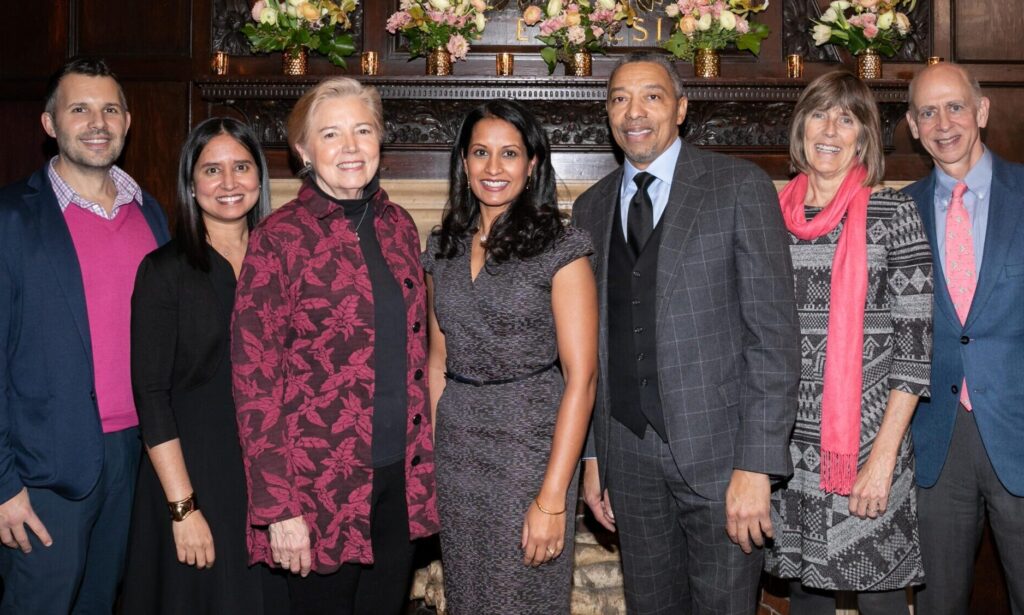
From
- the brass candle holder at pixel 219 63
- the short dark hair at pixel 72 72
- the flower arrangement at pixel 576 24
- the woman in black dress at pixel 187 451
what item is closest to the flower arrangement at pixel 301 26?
the brass candle holder at pixel 219 63

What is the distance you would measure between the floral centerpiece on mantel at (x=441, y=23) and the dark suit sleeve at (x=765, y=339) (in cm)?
172

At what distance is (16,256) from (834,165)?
91.4 inches

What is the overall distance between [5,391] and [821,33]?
327 centimetres

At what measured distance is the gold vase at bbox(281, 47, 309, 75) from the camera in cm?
332

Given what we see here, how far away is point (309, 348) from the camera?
6.17 ft

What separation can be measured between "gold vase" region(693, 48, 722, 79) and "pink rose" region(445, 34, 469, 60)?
976 mm

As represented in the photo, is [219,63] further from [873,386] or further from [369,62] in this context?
[873,386]

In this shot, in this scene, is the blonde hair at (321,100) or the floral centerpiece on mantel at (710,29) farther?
the floral centerpiece on mantel at (710,29)

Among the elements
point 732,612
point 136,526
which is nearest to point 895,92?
point 732,612

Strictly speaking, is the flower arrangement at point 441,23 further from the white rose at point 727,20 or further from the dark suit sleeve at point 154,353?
the dark suit sleeve at point 154,353

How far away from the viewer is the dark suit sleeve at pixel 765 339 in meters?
1.96

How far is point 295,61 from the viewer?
3.33m

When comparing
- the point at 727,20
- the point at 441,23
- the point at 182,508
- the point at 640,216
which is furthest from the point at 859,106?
the point at 182,508

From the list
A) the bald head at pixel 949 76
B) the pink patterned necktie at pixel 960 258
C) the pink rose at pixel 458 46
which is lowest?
the pink patterned necktie at pixel 960 258
